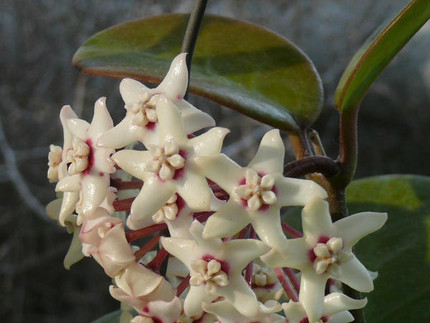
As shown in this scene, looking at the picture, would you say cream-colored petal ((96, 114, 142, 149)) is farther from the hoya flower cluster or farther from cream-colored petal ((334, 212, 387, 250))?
cream-colored petal ((334, 212, 387, 250))

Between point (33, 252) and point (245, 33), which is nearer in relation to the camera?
point (245, 33)

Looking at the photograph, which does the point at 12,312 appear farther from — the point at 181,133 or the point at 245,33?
the point at 181,133

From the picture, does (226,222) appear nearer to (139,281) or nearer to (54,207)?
(139,281)

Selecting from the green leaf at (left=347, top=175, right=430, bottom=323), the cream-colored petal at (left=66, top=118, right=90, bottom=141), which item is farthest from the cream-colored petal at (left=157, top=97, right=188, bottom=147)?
the green leaf at (left=347, top=175, right=430, bottom=323)

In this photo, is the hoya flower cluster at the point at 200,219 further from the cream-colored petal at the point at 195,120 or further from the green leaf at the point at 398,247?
the green leaf at the point at 398,247

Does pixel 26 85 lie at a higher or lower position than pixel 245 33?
lower

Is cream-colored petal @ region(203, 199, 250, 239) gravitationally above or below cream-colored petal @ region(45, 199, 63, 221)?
above

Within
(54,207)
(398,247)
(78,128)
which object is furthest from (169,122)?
(398,247)

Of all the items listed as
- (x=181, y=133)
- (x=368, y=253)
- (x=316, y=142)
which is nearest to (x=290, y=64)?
(x=316, y=142)
